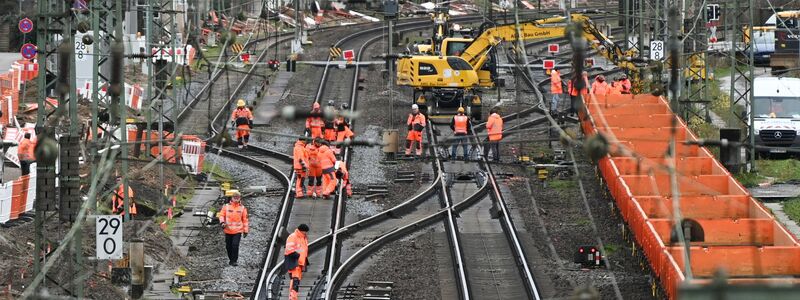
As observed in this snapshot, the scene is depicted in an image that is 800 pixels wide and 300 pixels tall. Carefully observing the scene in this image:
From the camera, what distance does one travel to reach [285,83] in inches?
1938

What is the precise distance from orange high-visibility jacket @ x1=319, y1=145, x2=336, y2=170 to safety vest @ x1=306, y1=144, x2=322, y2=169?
0.06 m

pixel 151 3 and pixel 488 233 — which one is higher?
pixel 151 3

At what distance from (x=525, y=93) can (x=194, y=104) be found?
10048mm

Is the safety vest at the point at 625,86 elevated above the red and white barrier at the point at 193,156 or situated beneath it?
elevated above

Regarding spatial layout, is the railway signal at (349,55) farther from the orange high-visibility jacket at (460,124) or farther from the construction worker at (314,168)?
the construction worker at (314,168)

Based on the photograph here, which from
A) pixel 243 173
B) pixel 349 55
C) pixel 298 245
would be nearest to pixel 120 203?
pixel 298 245

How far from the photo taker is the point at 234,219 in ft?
80.2

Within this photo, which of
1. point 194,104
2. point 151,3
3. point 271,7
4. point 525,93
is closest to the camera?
point 151,3

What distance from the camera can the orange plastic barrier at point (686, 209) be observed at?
20.6m

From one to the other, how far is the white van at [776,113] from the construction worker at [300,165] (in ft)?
36.1

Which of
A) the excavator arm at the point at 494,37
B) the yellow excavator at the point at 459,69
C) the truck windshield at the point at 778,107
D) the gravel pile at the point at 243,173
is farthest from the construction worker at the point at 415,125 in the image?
the excavator arm at the point at 494,37


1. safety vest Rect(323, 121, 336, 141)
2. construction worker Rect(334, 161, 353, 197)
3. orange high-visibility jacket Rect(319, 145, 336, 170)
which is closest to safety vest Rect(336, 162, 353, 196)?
construction worker Rect(334, 161, 353, 197)

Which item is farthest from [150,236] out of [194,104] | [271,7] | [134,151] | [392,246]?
[271,7]

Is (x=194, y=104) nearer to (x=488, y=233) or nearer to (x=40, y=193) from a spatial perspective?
(x=488, y=233)
